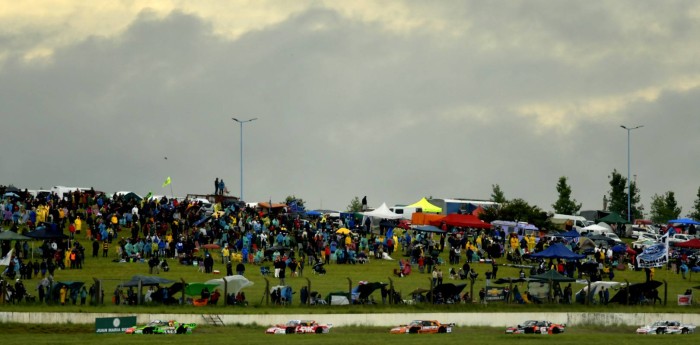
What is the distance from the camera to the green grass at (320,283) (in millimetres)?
50875

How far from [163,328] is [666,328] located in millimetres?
19927

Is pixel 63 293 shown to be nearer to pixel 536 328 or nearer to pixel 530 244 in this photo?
pixel 536 328

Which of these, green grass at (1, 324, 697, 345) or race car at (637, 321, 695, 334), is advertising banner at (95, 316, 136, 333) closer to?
green grass at (1, 324, 697, 345)

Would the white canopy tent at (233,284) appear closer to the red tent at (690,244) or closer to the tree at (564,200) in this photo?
the red tent at (690,244)

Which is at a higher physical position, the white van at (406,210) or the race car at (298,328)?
the white van at (406,210)

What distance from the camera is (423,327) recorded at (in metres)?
49.1

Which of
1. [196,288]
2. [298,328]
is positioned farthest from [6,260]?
[298,328]

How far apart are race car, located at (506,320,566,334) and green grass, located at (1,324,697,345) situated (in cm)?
51

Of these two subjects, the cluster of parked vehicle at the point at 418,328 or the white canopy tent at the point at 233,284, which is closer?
the cluster of parked vehicle at the point at 418,328

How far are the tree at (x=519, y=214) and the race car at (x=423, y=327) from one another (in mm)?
55994

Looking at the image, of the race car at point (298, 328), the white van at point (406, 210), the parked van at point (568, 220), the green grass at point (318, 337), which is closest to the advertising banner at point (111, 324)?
the green grass at point (318, 337)

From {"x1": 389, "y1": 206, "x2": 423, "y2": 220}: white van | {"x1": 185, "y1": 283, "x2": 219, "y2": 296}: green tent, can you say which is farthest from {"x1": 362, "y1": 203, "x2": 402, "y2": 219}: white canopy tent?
{"x1": 185, "y1": 283, "x2": 219, "y2": 296}: green tent

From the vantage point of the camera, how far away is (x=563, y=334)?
49562 mm

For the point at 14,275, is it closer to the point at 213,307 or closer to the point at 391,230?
the point at 213,307
